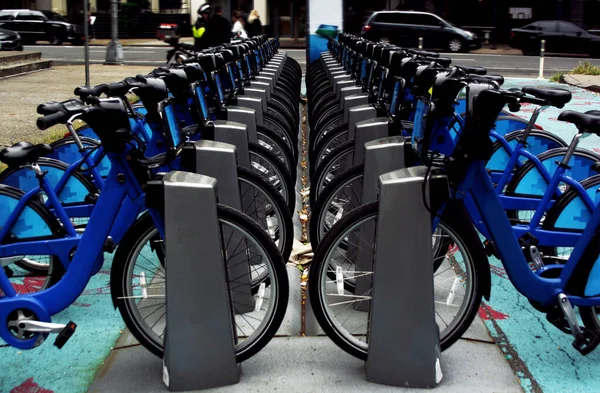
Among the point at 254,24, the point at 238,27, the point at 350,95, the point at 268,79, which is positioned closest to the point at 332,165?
the point at 350,95

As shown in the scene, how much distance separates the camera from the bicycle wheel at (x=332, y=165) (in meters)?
5.33

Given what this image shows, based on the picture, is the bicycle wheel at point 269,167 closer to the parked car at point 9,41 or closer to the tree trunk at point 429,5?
the parked car at point 9,41

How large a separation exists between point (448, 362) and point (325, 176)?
6.76ft

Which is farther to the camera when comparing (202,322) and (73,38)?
(73,38)

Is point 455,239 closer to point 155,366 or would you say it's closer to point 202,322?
point 202,322

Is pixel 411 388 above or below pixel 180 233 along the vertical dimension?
below

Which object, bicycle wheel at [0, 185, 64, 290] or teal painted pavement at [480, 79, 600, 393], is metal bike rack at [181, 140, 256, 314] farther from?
teal painted pavement at [480, 79, 600, 393]

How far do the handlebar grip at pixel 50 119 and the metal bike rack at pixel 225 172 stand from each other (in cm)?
82

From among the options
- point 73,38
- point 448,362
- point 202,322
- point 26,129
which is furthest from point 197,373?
point 73,38

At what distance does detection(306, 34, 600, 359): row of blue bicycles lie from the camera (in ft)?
11.1

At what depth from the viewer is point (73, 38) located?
3550cm

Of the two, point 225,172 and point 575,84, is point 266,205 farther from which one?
point 575,84

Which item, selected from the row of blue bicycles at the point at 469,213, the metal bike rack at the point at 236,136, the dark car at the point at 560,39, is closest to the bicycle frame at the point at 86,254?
the row of blue bicycles at the point at 469,213

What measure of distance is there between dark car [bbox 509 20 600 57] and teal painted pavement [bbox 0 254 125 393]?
2982cm
